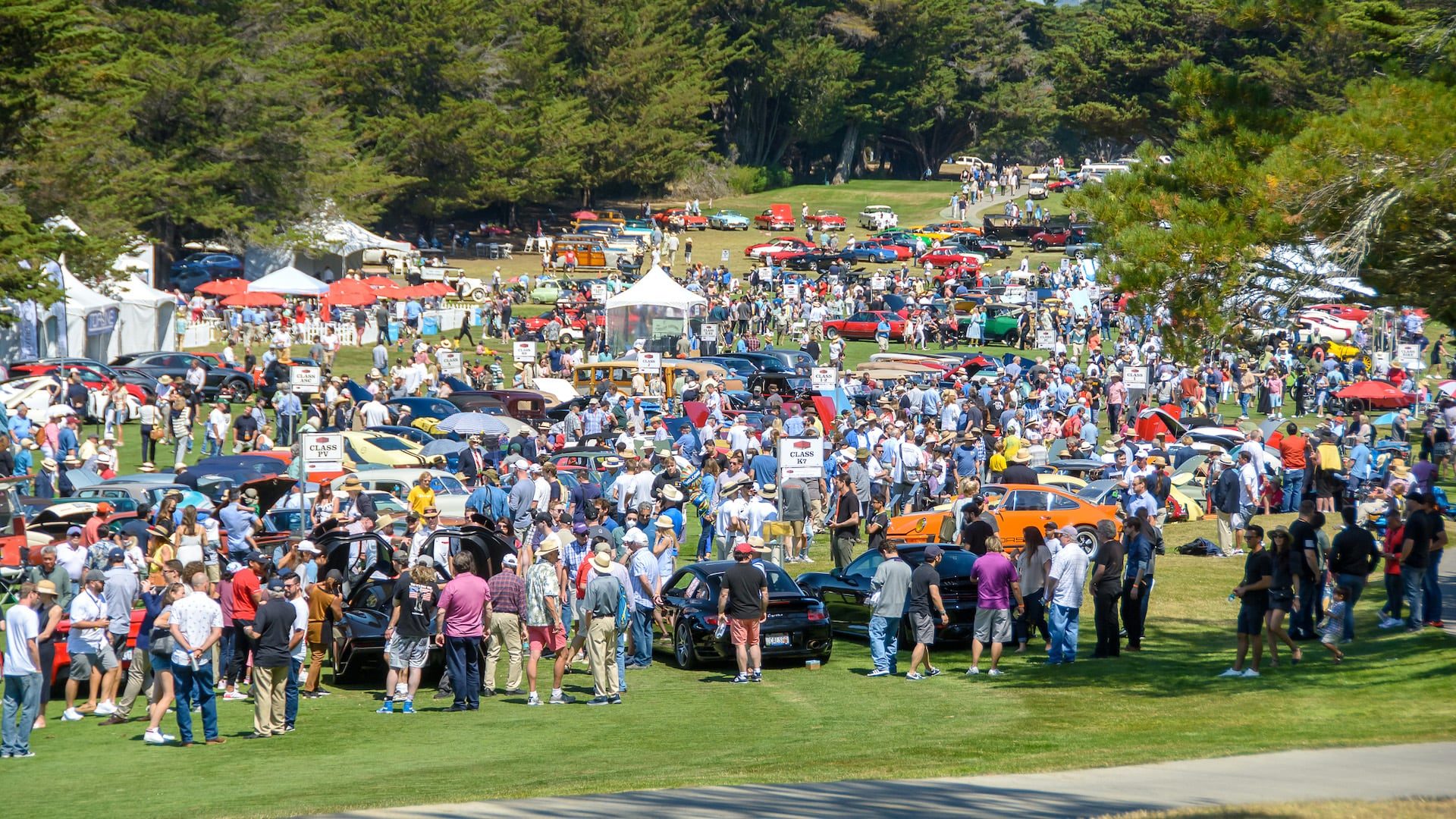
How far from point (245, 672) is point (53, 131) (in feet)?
100

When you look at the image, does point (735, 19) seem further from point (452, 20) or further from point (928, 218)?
point (452, 20)

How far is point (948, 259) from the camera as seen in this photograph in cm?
7238

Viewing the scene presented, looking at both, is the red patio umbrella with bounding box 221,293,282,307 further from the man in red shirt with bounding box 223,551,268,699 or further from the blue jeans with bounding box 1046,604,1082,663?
the blue jeans with bounding box 1046,604,1082,663

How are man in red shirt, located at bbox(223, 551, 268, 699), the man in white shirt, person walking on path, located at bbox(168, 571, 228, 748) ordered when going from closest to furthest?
person walking on path, located at bbox(168, 571, 228, 748) → the man in white shirt → man in red shirt, located at bbox(223, 551, 268, 699)

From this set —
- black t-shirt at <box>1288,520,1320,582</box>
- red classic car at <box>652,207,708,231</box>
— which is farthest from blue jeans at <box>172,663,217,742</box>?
red classic car at <box>652,207,708,231</box>

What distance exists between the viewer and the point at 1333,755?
37.2 feet

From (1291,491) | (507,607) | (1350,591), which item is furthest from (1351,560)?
(1291,491)

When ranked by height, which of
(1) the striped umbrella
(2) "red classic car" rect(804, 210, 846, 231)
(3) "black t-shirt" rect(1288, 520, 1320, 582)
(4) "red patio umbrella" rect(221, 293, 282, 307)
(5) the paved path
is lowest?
(5) the paved path

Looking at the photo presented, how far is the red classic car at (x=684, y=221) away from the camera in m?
87.6

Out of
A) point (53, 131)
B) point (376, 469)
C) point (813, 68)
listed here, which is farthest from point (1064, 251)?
point (376, 469)

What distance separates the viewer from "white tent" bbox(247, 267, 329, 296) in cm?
4856

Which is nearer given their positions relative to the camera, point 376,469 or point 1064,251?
point 376,469

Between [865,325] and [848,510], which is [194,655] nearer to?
[848,510]

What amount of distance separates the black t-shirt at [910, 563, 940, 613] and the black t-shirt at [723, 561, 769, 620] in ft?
5.36
